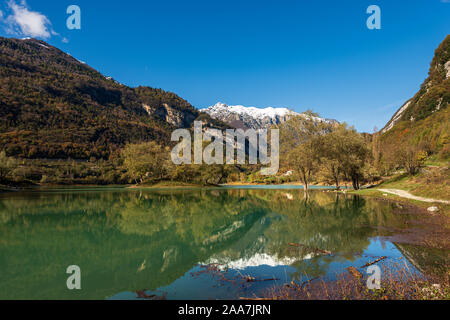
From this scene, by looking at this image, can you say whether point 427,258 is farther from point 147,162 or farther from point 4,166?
point 4,166

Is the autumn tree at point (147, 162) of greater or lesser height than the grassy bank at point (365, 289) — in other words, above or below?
above

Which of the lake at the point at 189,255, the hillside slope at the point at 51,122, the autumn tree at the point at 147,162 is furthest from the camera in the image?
the hillside slope at the point at 51,122

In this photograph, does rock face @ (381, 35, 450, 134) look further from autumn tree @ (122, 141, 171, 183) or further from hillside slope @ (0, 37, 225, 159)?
hillside slope @ (0, 37, 225, 159)

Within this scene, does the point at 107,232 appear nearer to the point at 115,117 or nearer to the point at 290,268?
the point at 290,268

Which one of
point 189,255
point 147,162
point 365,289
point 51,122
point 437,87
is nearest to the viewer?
point 365,289

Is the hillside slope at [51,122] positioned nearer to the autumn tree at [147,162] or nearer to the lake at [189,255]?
the autumn tree at [147,162]

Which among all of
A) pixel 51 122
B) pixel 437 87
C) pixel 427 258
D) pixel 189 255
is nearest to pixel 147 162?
pixel 189 255

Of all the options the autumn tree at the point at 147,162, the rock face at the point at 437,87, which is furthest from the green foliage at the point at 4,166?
the rock face at the point at 437,87

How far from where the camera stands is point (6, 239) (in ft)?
40.8

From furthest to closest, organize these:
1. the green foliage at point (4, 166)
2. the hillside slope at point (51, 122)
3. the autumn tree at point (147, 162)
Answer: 1. the hillside slope at point (51, 122)
2. the autumn tree at point (147, 162)
3. the green foliage at point (4, 166)

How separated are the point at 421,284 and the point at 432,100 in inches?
5118

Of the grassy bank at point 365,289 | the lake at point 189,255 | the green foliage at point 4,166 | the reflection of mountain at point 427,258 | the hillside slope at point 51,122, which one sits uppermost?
the hillside slope at point 51,122

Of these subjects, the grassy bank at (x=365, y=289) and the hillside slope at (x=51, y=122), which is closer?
the grassy bank at (x=365, y=289)

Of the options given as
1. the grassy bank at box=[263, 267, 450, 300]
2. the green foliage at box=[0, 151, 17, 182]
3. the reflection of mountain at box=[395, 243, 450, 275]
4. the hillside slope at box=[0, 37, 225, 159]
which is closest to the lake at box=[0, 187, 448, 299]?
the reflection of mountain at box=[395, 243, 450, 275]
